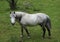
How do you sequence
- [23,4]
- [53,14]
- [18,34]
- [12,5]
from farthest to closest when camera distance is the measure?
[23,4]
[12,5]
[53,14]
[18,34]

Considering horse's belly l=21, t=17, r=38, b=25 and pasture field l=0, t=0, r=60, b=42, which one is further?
pasture field l=0, t=0, r=60, b=42

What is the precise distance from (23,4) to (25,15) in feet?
23.0

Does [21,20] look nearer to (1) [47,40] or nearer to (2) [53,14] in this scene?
(1) [47,40]

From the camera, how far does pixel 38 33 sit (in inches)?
489

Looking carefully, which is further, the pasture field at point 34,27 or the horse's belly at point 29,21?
the pasture field at point 34,27

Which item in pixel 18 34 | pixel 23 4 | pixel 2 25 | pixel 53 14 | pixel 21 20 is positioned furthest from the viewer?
pixel 23 4

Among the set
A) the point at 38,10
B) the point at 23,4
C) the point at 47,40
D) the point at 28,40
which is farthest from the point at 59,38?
the point at 23,4

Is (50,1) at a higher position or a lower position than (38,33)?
higher

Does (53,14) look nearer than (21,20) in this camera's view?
No

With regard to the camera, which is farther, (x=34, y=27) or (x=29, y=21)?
(x=34, y=27)

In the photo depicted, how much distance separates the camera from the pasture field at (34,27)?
11664mm

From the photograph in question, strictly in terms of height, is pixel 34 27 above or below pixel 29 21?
below

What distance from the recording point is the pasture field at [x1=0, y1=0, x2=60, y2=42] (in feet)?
38.3

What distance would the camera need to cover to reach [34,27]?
13422 millimetres
